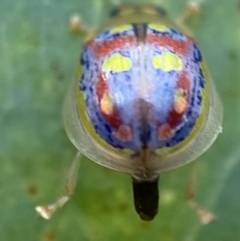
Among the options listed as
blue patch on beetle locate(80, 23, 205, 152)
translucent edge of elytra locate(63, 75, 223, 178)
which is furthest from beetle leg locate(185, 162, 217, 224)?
blue patch on beetle locate(80, 23, 205, 152)

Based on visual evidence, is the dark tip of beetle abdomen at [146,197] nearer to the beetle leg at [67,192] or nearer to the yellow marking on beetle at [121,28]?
the beetle leg at [67,192]

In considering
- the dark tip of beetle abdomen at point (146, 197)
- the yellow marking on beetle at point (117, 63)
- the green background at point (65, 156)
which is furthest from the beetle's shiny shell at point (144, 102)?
the green background at point (65, 156)

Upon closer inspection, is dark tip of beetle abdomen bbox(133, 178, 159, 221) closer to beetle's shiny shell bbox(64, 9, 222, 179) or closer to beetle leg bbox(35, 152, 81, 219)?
beetle's shiny shell bbox(64, 9, 222, 179)

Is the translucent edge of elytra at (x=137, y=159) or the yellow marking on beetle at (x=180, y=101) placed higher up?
the yellow marking on beetle at (x=180, y=101)

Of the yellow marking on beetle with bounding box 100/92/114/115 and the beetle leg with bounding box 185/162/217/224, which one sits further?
the beetle leg with bounding box 185/162/217/224

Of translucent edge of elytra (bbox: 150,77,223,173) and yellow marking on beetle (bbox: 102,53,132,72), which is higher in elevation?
yellow marking on beetle (bbox: 102,53,132,72)

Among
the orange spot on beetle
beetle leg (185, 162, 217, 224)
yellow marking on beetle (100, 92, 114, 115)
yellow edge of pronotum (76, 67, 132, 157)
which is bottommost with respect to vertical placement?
beetle leg (185, 162, 217, 224)

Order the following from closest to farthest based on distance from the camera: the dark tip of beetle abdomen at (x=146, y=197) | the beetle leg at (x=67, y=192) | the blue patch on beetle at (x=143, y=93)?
the blue patch on beetle at (x=143, y=93)
the dark tip of beetle abdomen at (x=146, y=197)
the beetle leg at (x=67, y=192)
